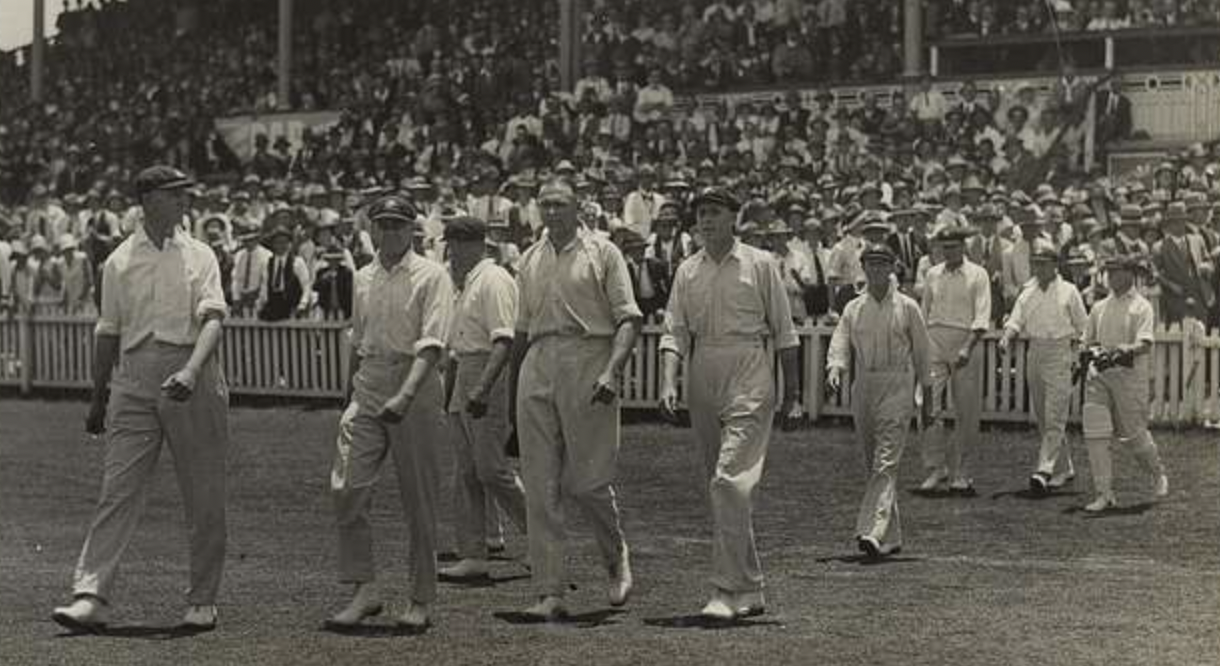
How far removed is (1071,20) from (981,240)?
29.8 ft

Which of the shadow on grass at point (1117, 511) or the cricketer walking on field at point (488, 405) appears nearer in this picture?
the cricketer walking on field at point (488, 405)

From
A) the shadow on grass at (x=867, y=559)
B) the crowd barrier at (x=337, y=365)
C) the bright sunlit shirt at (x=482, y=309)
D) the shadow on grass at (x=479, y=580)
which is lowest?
the shadow on grass at (x=479, y=580)

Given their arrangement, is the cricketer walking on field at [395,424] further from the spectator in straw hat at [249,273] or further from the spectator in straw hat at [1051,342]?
the spectator in straw hat at [249,273]

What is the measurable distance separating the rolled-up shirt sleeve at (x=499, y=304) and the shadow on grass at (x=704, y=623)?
2237 millimetres

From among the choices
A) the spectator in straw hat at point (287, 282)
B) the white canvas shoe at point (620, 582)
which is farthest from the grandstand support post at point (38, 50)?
the white canvas shoe at point (620, 582)

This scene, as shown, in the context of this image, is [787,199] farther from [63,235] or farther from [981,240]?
[63,235]

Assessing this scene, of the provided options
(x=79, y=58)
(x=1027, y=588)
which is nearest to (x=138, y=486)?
(x=1027, y=588)

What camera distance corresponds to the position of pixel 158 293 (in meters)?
9.20

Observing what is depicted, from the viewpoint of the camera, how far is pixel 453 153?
27.8 meters

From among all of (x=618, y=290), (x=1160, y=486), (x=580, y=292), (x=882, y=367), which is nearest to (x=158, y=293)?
(x=580, y=292)

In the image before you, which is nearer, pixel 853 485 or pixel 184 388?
pixel 184 388

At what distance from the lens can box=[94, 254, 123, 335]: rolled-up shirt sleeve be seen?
30.5ft

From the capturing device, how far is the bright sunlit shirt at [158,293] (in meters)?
9.20

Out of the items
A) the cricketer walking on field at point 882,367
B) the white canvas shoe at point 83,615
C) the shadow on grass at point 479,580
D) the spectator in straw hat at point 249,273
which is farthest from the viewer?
the spectator in straw hat at point 249,273
